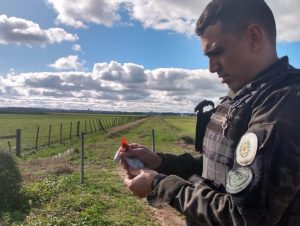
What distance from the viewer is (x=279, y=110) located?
1662 millimetres

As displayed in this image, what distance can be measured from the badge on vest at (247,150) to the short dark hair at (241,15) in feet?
1.80

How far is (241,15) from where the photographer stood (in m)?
1.96

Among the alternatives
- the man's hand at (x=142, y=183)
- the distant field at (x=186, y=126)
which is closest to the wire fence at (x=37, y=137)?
the man's hand at (x=142, y=183)

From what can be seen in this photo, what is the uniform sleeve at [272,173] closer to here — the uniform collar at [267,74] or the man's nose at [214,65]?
the uniform collar at [267,74]

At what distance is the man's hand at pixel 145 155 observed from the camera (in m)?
2.55

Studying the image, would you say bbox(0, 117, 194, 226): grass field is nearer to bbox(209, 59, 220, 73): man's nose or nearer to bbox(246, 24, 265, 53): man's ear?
bbox(209, 59, 220, 73): man's nose

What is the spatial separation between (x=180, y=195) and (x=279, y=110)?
59 centimetres

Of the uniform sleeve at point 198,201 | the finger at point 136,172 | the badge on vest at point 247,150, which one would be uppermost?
the badge on vest at point 247,150

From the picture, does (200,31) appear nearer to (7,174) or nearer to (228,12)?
(228,12)

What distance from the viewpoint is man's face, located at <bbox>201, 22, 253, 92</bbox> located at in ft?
6.51

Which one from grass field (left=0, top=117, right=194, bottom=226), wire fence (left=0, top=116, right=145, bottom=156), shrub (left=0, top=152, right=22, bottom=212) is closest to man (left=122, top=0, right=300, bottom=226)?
grass field (left=0, top=117, right=194, bottom=226)

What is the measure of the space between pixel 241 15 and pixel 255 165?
0.74 metres

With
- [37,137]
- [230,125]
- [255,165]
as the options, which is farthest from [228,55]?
[37,137]

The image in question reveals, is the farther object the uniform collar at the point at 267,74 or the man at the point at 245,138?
the uniform collar at the point at 267,74
